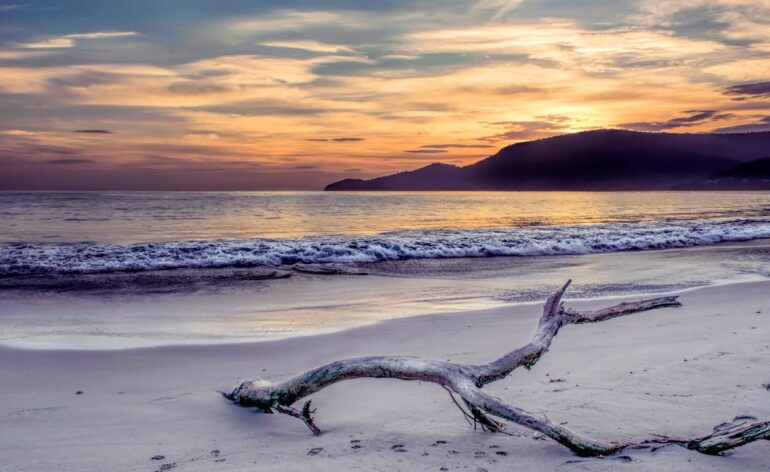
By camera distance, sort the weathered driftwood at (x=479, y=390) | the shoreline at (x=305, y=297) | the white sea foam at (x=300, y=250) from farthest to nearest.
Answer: the white sea foam at (x=300, y=250)
the shoreline at (x=305, y=297)
the weathered driftwood at (x=479, y=390)

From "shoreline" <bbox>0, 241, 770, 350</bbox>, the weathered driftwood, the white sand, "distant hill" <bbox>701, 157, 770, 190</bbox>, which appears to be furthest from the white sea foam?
"distant hill" <bbox>701, 157, 770, 190</bbox>

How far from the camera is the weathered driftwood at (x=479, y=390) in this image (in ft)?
10.6

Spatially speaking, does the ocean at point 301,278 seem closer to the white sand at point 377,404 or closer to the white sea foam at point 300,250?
the white sea foam at point 300,250

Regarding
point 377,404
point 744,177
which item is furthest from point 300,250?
point 744,177

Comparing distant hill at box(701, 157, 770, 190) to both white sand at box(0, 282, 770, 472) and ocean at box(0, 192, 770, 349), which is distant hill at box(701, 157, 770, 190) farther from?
white sand at box(0, 282, 770, 472)

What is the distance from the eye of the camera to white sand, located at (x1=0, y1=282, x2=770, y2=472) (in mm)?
3346

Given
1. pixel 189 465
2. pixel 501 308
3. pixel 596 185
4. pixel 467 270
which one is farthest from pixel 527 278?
pixel 596 185

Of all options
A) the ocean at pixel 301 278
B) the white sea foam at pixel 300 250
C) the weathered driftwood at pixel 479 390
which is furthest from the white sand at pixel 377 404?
the white sea foam at pixel 300 250

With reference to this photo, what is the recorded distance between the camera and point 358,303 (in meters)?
9.58

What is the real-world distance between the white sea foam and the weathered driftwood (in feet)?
37.0

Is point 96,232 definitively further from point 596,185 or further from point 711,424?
point 596,185

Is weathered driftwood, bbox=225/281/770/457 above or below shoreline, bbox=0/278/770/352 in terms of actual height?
above

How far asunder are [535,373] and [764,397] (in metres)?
1.60

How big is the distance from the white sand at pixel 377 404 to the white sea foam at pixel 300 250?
30.2ft
